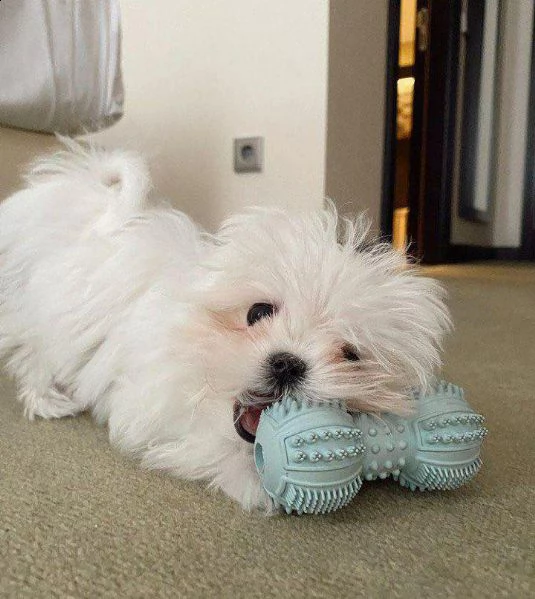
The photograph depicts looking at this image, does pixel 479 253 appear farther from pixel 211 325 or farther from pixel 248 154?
pixel 211 325

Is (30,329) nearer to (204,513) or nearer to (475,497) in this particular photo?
(204,513)

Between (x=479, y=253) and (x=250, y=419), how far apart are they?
430 centimetres

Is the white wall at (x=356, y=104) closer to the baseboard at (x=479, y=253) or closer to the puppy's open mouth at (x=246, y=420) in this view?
the puppy's open mouth at (x=246, y=420)

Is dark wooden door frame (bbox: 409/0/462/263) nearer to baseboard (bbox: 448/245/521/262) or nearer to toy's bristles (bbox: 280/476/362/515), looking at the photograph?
baseboard (bbox: 448/245/521/262)

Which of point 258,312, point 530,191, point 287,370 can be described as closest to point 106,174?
point 258,312

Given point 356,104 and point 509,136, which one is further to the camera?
point 509,136

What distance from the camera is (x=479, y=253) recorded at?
4.68 metres

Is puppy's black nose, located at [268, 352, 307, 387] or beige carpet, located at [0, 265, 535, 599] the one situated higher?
puppy's black nose, located at [268, 352, 307, 387]

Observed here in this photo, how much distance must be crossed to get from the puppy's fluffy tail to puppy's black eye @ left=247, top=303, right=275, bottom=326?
0.35 m

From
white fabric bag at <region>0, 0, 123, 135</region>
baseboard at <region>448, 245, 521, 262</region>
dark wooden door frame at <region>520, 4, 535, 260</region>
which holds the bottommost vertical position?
baseboard at <region>448, 245, 521, 262</region>

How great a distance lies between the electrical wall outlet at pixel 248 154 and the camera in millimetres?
2131

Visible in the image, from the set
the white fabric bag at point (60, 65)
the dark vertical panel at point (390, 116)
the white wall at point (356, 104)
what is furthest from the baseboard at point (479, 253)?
the white fabric bag at point (60, 65)

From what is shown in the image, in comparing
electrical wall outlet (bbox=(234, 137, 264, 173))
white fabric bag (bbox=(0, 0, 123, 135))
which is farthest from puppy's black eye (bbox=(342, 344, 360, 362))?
electrical wall outlet (bbox=(234, 137, 264, 173))

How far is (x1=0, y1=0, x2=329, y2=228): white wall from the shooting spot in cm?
203
